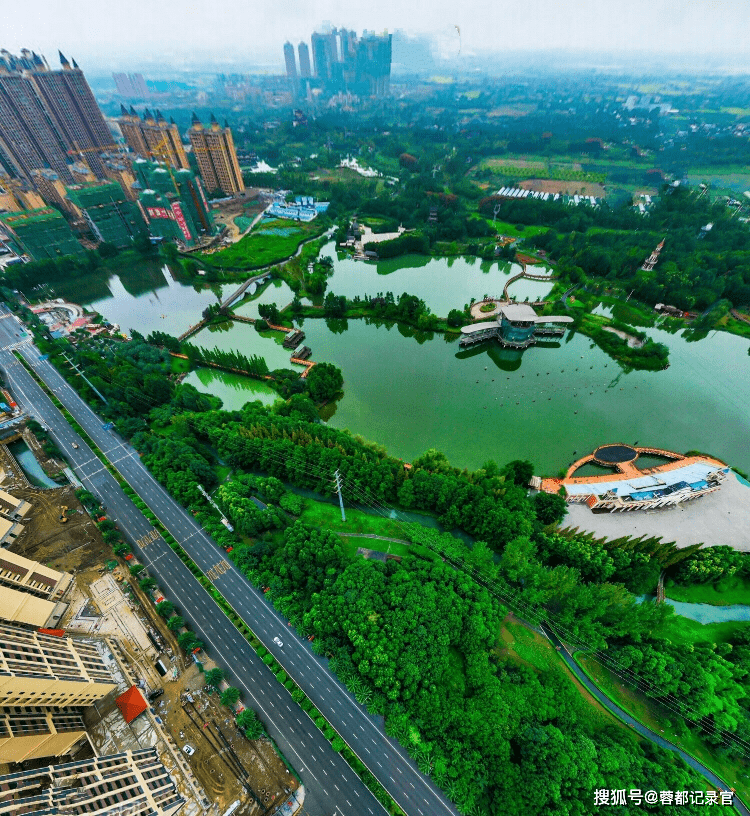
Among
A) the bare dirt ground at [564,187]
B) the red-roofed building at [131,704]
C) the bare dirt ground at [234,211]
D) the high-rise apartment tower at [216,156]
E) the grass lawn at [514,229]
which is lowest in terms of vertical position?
the bare dirt ground at [564,187]

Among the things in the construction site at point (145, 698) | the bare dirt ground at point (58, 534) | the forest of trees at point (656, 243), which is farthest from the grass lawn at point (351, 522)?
the forest of trees at point (656, 243)

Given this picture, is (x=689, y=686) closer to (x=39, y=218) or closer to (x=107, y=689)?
(x=107, y=689)

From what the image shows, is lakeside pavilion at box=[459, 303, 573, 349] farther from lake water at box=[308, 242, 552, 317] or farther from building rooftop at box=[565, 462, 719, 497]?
building rooftop at box=[565, 462, 719, 497]

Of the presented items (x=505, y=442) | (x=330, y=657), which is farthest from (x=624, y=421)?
(x=330, y=657)

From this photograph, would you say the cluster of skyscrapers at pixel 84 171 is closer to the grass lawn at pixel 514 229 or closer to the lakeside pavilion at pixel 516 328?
the grass lawn at pixel 514 229

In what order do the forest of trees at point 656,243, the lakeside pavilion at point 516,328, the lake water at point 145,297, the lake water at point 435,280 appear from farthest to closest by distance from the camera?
the lake water at point 435,280, the lake water at point 145,297, the forest of trees at point 656,243, the lakeside pavilion at point 516,328

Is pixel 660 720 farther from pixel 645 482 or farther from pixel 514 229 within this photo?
pixel 514 229

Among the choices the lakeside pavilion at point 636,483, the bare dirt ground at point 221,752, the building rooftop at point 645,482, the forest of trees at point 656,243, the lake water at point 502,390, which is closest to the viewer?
the bare dirt ground at point 221,752
